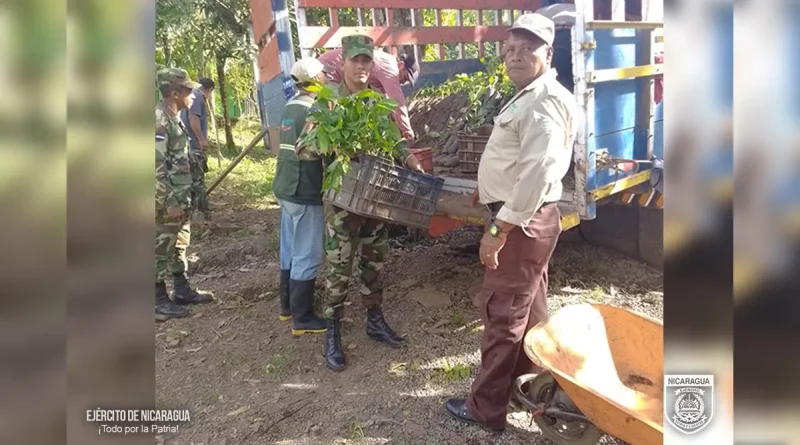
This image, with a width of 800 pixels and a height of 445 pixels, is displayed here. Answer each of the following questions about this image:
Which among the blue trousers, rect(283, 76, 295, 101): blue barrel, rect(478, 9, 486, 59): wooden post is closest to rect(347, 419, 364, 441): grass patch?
the blue trousers

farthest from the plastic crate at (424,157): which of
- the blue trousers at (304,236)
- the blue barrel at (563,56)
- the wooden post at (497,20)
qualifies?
the wooden post at (497,20)

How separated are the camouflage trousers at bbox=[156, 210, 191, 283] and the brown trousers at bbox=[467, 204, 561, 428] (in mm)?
3024

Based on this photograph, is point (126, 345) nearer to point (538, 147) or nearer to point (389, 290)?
point (538, 147)

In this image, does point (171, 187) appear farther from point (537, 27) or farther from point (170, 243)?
point (537, 27)

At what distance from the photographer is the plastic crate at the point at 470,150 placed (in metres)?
4.45

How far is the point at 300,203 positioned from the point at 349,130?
0.92 metres

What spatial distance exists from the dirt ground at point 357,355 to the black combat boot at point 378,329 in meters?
0.07

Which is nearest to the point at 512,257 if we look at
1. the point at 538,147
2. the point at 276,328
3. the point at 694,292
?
the point at 538,147

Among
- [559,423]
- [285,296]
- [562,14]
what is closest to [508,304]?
[559,423]

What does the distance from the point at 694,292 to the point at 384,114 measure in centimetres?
206

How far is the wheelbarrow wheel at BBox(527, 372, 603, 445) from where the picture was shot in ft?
9.07

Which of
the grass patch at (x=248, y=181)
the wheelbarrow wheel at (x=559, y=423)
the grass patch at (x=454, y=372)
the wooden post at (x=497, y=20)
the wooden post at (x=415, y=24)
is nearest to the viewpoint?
the wheelbarrow wheel at (x=559, y=423)

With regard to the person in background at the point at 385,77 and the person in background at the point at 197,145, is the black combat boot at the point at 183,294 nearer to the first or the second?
the person in background at the point at 197,145

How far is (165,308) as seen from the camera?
4.96 meters
